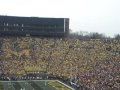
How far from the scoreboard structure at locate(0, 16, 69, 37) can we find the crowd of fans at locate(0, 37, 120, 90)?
2.00m

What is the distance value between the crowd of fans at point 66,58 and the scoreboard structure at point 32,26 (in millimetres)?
2000

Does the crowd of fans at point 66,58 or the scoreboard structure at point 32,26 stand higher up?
the scoreboard structure at point 32,26

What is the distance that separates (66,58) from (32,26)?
46.0 feet

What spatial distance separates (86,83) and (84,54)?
51.1ft

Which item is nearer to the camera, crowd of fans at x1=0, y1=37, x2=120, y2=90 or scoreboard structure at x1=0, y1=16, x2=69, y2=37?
crowd of fans at x1=0, y1=37, x2=120, y2=90

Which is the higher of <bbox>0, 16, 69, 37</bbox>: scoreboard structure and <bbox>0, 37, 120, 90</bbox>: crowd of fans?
<bbox>0, 16, 69, 37</bbox>: scoreboard structure

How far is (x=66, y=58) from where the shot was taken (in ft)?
184

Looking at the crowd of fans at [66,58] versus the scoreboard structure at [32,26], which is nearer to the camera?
the crowd of fans at [66,58]

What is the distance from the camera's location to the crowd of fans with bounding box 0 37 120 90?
150 ft

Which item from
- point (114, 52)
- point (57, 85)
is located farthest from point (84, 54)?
point (57, 85)

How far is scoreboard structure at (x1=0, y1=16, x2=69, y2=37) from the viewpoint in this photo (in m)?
66.8

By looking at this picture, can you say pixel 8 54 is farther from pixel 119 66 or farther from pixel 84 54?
pixel 119 66

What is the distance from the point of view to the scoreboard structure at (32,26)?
66812 mm

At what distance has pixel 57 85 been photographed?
4509 cm
